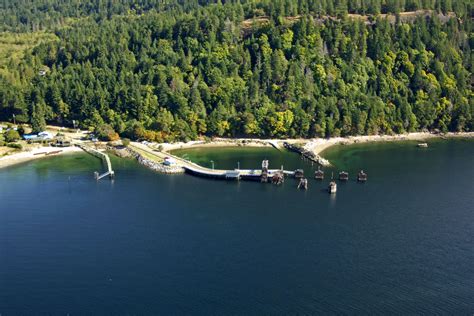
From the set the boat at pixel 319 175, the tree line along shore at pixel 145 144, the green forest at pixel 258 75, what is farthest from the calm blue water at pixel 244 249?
the green forest at pixel 258 75

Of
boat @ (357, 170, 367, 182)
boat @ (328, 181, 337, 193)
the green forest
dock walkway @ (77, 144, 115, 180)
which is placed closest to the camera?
boat @ (328, 181, 337, 193)

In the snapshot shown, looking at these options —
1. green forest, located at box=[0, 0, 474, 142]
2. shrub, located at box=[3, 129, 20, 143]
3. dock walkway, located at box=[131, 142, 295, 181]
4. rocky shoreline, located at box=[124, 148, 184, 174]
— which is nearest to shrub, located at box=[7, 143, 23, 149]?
shrub, located at box=[3, 129, 20, 143]

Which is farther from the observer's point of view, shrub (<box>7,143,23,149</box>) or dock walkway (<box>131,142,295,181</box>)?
shrub (<box>7,143,23,149</box>)

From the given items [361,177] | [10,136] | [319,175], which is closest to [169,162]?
[319,175]

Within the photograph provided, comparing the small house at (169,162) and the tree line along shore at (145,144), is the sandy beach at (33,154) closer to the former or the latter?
the tree line along shore at (145,144)

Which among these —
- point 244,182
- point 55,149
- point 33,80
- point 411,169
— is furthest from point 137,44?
point 411,169

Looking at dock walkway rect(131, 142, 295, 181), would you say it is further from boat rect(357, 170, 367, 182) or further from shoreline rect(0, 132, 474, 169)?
shoreline rect(0, 132, 474, 169)

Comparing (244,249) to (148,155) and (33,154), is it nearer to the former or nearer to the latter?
(148,155)
